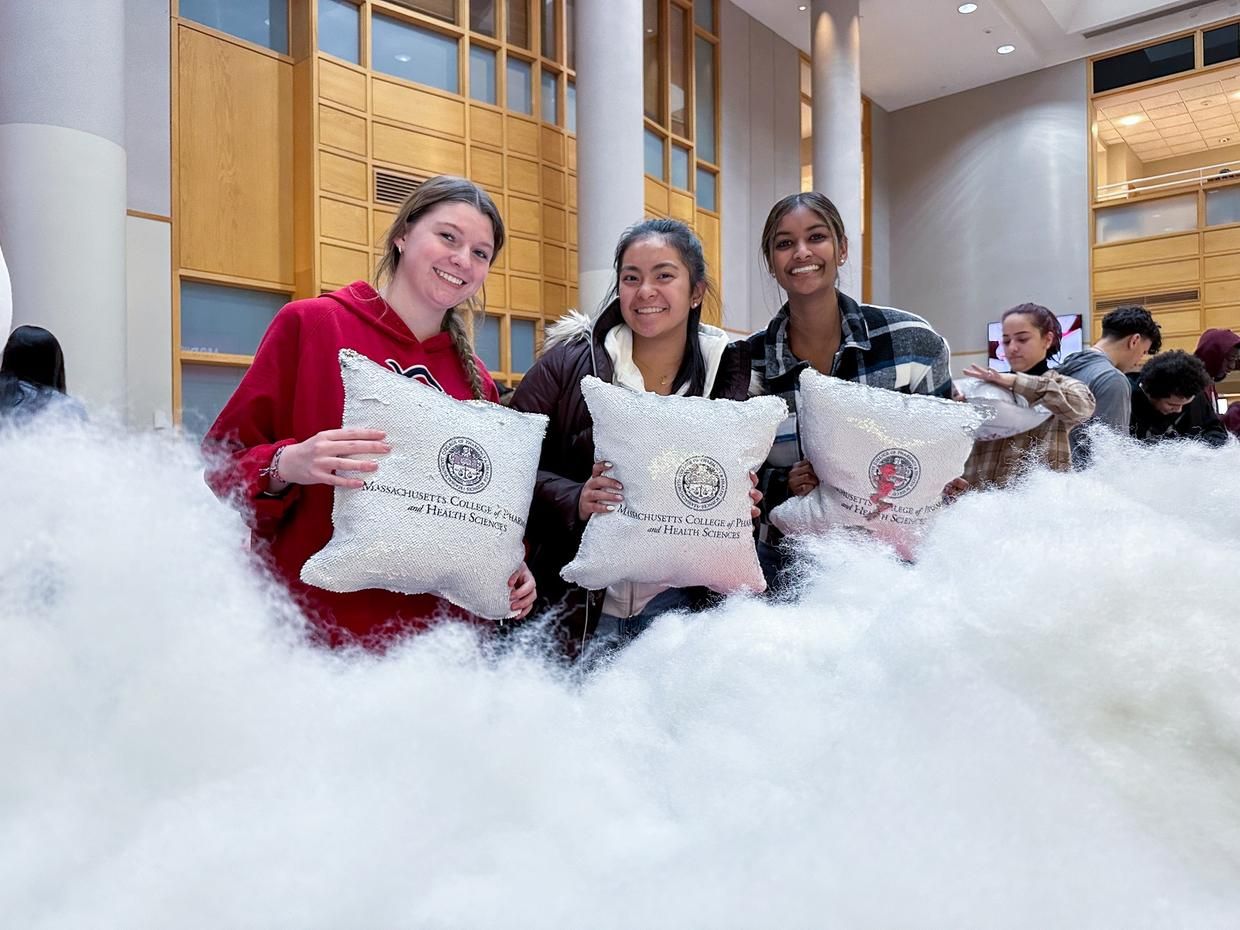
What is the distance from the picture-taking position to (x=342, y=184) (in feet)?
17.9

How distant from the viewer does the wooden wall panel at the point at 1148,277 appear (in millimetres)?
9344

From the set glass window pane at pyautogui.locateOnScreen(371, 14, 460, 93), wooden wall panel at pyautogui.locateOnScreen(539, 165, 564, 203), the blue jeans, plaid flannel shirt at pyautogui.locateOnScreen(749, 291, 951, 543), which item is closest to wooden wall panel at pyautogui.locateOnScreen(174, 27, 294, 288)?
glass window pane at pyautogui.locateOnScreen(371, 14, 460, 93)

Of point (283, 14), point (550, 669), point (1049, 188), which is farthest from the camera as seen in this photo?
point (1049, 188)

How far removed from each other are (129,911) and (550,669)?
43cm

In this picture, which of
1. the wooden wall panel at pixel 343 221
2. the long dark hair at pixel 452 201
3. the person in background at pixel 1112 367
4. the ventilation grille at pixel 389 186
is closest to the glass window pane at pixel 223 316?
the wooden wall panel at pixel 343 221

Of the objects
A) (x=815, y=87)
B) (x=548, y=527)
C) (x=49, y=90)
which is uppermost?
(x=815, y=87)

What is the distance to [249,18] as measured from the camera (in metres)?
5.16

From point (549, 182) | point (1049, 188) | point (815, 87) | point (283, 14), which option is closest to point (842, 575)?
point (283, 14)

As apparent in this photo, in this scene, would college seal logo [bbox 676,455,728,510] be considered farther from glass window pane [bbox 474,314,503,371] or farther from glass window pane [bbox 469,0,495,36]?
glass window pane [bbox 469,0,495,36]

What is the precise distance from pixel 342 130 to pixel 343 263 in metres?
0.83

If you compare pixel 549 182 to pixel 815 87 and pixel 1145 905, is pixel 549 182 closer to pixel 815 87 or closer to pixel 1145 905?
pixel 815 87

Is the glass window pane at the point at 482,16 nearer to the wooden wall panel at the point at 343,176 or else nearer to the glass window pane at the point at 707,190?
the wooden wall panel at the point at 343,176

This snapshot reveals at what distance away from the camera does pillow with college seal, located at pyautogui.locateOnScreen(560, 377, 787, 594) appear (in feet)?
4.01

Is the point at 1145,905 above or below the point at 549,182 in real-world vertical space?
below
